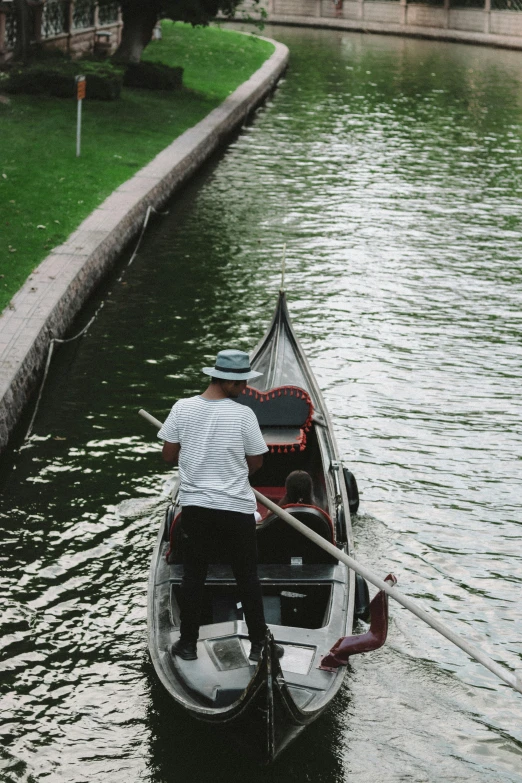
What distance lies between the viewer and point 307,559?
805 centimetres

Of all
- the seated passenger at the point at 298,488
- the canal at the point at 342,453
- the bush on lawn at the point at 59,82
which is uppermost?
the bush on lawn at the point at 59,82

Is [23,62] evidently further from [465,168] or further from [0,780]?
[0,780]

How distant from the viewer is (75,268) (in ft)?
47.1

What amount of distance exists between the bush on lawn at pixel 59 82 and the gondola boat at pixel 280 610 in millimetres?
17627

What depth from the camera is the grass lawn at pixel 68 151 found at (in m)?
15.7

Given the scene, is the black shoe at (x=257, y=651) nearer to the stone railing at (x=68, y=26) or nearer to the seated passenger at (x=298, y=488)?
the seated passenger at (x=298, y=488)

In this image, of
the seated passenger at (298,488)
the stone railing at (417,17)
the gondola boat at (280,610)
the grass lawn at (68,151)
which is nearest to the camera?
the gondola boat at (280,610)

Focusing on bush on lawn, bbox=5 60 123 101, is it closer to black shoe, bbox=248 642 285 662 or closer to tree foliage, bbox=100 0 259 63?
tree foliage, bbox=100 0 259 63

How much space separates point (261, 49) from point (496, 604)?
116ft

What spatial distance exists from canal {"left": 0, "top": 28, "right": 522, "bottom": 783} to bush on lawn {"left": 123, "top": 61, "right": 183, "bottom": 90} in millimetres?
6243

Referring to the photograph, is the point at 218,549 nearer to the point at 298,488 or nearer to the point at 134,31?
the point at 298,488

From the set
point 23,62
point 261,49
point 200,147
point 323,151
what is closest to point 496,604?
point 200,147

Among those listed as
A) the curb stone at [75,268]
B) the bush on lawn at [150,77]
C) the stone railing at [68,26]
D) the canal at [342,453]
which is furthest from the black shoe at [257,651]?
the bush on lawn at [150,77]

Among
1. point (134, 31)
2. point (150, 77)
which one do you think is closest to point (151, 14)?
point (134, 31)
